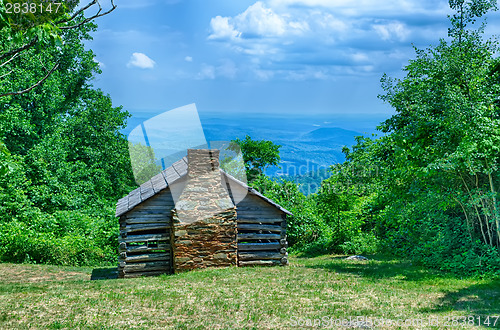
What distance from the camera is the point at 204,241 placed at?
13922mm

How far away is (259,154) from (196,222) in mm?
15134

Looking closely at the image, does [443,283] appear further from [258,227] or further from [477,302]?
[258,227]

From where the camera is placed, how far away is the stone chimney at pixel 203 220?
1375 cm

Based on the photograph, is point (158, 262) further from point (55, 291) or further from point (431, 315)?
point (431, 315)

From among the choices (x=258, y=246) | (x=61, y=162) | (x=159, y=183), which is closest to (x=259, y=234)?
(x=258, y=246)

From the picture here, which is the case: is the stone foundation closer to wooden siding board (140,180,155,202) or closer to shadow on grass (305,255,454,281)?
wooden siding board (140,180,155,202)

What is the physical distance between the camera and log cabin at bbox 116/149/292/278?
13828mm

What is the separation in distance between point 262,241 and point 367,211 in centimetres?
669

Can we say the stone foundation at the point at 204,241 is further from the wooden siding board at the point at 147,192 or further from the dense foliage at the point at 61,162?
the dense foliage at the point at 61,162

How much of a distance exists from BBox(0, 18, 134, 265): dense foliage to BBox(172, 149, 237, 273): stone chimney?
6770mm

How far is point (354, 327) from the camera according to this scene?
796cm

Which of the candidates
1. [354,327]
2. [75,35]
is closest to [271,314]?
[354,327]

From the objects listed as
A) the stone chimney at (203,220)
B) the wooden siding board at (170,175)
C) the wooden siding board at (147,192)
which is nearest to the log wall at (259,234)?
the stone chimney at (203,220)

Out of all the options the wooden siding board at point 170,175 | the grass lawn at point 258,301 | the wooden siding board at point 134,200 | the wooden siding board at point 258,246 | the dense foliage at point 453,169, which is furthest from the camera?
the wooden siding board at point 258,246
